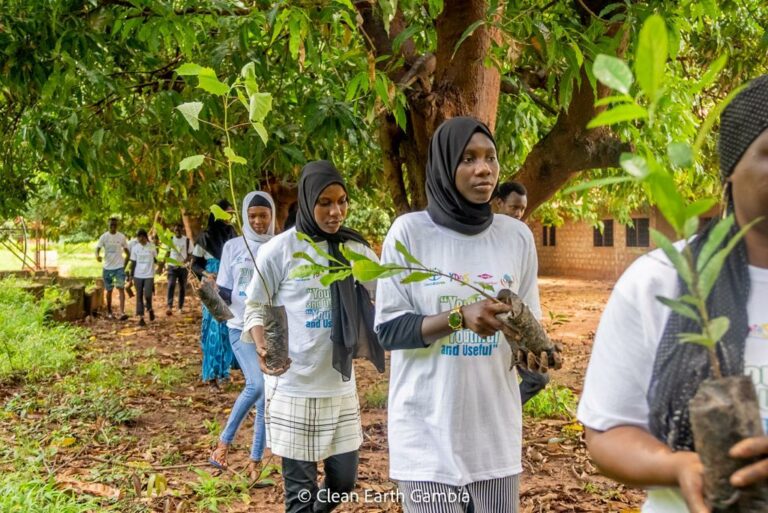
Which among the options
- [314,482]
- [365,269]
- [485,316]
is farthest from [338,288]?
[365,269]

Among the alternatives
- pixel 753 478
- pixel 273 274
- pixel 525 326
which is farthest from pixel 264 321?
pixel 753 478

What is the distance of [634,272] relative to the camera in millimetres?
1305

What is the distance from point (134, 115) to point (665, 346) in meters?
5.04

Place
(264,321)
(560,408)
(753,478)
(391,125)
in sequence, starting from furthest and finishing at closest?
(560,408), (391,125), (264,321), (753,478)

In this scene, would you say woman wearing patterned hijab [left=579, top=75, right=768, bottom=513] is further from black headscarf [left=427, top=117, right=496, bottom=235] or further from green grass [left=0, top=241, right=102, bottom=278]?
green grass [left=0, top=241, right=102, bottom=278]

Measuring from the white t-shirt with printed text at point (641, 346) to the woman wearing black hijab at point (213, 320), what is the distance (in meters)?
5.71

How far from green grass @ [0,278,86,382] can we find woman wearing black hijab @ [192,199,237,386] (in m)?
2.09

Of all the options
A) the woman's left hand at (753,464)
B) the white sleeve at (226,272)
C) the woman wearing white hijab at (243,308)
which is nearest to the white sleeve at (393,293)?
the woman's left hand at (753,464)

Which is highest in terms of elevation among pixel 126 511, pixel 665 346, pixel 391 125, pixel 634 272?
pixel 391 125

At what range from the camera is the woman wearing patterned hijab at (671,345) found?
46.5 inches

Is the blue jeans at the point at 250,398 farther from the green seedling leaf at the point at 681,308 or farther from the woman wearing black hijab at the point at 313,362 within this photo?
the green seedling leaf at the point at 681,308

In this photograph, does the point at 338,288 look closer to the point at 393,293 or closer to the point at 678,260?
the point at 393,293

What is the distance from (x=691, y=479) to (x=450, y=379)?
4.19 feet

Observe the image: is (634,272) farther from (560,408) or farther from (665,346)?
(560,408)
